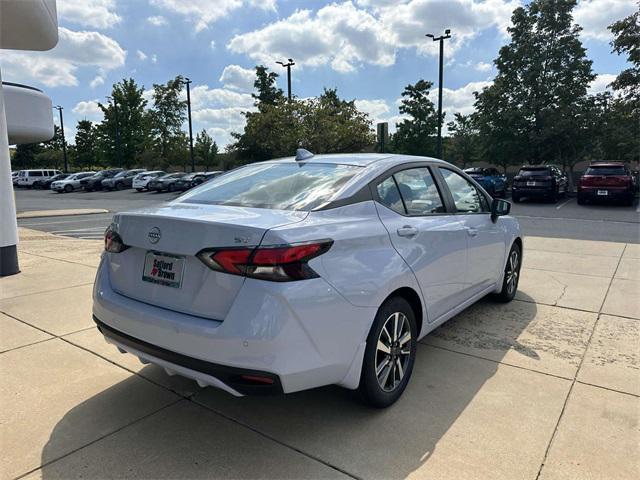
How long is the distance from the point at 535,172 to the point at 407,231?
18.8 m

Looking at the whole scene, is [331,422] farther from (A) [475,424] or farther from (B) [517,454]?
(B) [517,454]

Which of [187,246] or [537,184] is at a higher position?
[187,246]

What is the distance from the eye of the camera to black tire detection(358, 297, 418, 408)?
9.16 feet

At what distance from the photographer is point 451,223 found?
379 centimetres

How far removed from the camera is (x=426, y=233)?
337 centimetres

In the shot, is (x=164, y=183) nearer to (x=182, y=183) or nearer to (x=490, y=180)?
(x=182, y=183)

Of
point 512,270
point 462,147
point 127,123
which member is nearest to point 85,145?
point 127,123

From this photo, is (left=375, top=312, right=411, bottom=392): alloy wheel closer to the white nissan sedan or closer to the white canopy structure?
the white nissan sedan

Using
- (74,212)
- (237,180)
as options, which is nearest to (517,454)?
(237,180)

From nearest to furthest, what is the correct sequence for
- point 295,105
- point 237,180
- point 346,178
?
1. point 346,178
2. point 237,180
3. point 295,105

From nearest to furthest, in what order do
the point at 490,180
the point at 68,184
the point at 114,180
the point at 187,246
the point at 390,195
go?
the point at 187,246 < the point at 390,195 < the point at 490,180 < the point at 68,184 < the point at 114,180

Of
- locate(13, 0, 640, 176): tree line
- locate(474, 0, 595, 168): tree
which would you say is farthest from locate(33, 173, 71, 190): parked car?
locate(474, 0, 595, 168): tree

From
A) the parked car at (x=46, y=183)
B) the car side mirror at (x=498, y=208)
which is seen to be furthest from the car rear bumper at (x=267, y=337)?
the parked car at (x=46, y=183)

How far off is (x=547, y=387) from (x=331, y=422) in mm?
1587
